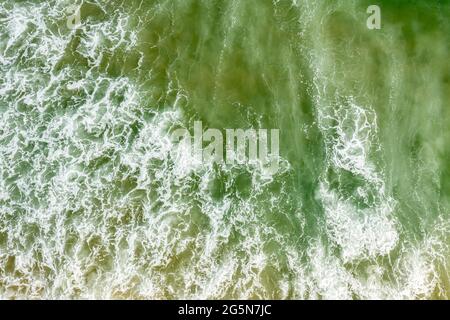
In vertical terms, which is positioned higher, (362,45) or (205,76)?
(362,45)

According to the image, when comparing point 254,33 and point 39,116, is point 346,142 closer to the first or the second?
point 254,33

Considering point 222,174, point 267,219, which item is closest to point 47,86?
point 222,174

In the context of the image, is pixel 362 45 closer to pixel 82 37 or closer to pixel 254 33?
pixel 254 33
